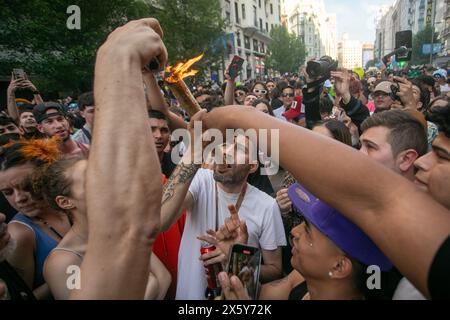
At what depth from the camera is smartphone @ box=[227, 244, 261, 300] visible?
1.62 m

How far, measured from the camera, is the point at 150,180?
810 millimetres

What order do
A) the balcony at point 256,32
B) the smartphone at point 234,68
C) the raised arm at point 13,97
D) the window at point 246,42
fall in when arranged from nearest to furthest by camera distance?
1. the smartphone at point 234,68
2. the raised arm at point 13,97
3. the balcony at point 256,32
4. the window at point 246,42

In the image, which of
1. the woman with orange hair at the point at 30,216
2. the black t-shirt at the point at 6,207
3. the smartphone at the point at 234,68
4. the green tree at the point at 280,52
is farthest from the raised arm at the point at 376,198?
the green tree at the point at 280,52

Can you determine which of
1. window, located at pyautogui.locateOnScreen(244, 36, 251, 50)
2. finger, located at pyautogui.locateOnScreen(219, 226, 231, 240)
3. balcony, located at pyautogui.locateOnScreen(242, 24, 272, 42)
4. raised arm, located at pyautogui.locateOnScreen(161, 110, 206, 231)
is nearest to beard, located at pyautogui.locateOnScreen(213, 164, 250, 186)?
raised arm, located at pyautogui.locateOnScreen(161, 110, 206, 231)

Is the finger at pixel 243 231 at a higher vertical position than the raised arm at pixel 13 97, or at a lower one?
lower

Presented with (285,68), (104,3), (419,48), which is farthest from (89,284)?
(419,48)

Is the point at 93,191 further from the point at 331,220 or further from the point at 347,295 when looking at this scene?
the point at 347,295

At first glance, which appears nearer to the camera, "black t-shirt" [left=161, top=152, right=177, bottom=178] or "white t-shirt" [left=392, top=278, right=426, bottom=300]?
"white t-shirt" [left=392, top=278, right=426, bottom=300]

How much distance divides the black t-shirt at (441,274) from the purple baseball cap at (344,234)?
23.0 inches

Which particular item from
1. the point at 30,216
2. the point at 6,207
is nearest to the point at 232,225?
the point at 30,216

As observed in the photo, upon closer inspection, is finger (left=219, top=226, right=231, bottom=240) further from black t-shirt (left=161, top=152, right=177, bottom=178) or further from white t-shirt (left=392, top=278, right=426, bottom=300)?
black t-shirt (left=161, top=152, right=177, bottom=178)

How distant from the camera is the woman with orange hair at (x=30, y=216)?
75.2 inches

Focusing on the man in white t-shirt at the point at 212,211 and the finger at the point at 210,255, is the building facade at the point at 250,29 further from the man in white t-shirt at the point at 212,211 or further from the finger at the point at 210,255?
the finger at the point at 210,255
